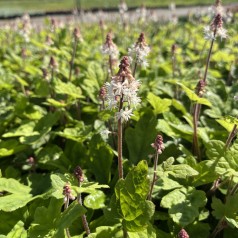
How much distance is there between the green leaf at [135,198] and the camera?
2270 mm

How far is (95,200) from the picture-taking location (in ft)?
9.29

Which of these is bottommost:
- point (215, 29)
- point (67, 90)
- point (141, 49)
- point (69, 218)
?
point (67, 90)

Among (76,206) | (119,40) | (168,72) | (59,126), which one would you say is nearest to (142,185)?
(76,206)

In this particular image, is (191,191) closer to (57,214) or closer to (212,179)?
(212,179)

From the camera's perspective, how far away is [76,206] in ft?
7.04

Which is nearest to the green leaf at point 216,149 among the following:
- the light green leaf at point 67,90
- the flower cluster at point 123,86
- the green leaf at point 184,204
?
the green leaf at point 184,204

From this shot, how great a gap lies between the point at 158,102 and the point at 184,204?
1158mm

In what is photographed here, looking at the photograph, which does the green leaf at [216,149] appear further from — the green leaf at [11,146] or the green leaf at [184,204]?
the green leaf at [11,146]

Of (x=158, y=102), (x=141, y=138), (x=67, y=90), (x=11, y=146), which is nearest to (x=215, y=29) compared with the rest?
(x=158, y=102)

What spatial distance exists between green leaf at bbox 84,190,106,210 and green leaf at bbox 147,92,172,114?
3.36 feet

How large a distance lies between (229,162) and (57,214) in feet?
3.85

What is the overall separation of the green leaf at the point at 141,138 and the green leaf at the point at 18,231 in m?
1.10

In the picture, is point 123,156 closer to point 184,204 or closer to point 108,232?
point 184,204

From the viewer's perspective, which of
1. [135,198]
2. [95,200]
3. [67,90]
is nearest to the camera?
[135,198]
